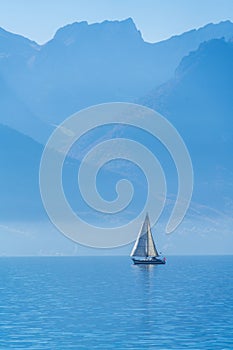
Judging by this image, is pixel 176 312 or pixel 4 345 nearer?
pixel 4 345

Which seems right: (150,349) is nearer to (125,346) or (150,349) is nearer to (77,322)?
(125,346)

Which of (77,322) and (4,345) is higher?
(77,322)

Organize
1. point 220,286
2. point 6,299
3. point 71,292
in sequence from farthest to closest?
point 220,286, point 71,292, point 6,299

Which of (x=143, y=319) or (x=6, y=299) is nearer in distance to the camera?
(x=143, y=319)

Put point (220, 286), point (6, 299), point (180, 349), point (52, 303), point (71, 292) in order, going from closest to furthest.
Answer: point (180, 349), point (52, 303), point (6, 299), point (71, 292), point (220, 286)

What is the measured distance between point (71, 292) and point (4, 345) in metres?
72.6

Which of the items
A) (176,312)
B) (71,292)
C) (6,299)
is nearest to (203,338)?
(176,312)

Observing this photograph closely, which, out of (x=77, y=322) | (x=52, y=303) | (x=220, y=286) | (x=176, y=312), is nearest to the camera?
(x=77, y=322)

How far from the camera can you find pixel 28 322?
352ft

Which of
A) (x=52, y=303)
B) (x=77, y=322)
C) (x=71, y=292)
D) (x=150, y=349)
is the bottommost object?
(x=150, y=349)

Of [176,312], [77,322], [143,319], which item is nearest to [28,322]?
[77,322]

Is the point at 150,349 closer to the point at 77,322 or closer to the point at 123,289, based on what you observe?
the point at 77,322

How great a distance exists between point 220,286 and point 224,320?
239 feet

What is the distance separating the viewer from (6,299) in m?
145
